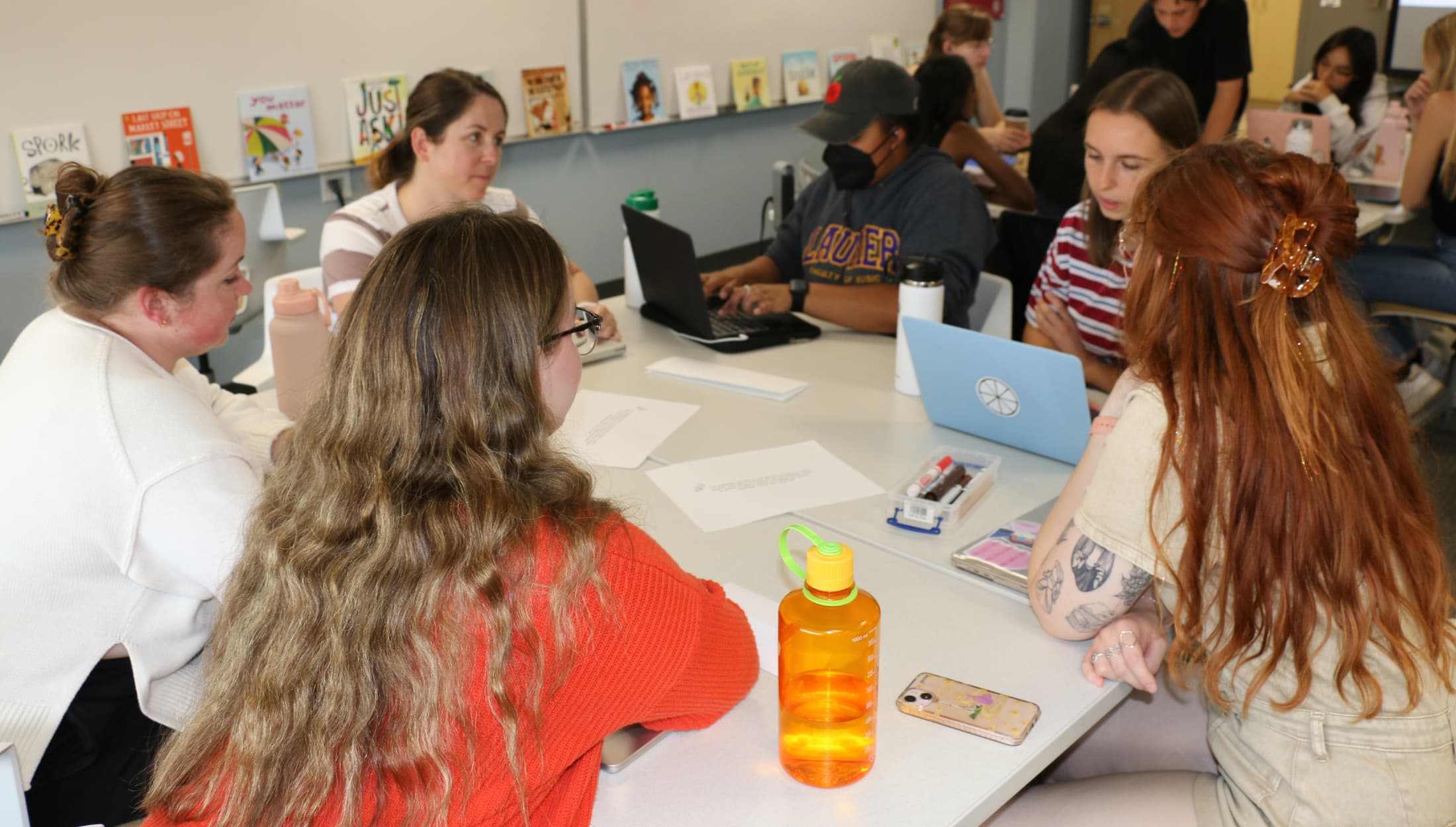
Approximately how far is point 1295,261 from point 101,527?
129 centimetres

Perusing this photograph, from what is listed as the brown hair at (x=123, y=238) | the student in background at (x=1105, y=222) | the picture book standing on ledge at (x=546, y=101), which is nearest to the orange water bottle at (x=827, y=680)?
the brown hair at (x=123, y=238)

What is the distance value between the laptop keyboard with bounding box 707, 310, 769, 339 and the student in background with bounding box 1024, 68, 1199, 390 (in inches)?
22.7

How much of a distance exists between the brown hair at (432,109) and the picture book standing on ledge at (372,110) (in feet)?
3.96

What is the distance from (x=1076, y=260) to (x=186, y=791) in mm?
1883

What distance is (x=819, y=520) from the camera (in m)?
1.58

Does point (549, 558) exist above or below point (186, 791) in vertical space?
above

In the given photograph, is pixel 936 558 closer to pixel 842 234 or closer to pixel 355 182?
pixel 842 234

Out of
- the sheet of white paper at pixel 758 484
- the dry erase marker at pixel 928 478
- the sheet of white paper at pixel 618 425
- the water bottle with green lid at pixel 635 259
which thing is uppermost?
the water bottle with green lid at pixel 635 259

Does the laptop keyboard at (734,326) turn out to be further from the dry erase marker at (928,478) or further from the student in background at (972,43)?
the student in background at (972,43)

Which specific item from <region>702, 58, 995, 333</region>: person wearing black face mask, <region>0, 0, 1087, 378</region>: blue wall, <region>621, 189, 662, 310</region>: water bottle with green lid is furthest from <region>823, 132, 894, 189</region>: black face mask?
<region>0, 0, 1087, 378</region>: blue wall

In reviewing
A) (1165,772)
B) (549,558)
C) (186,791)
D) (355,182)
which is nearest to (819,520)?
(1165,772)

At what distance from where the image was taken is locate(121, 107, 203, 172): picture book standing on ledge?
3.18 metres

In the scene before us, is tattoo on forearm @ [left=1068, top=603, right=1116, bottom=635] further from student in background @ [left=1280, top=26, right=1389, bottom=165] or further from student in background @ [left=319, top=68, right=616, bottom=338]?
student in background @ [left=1280, top=26, right=1389, bottom=165]

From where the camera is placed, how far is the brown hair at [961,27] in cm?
460
